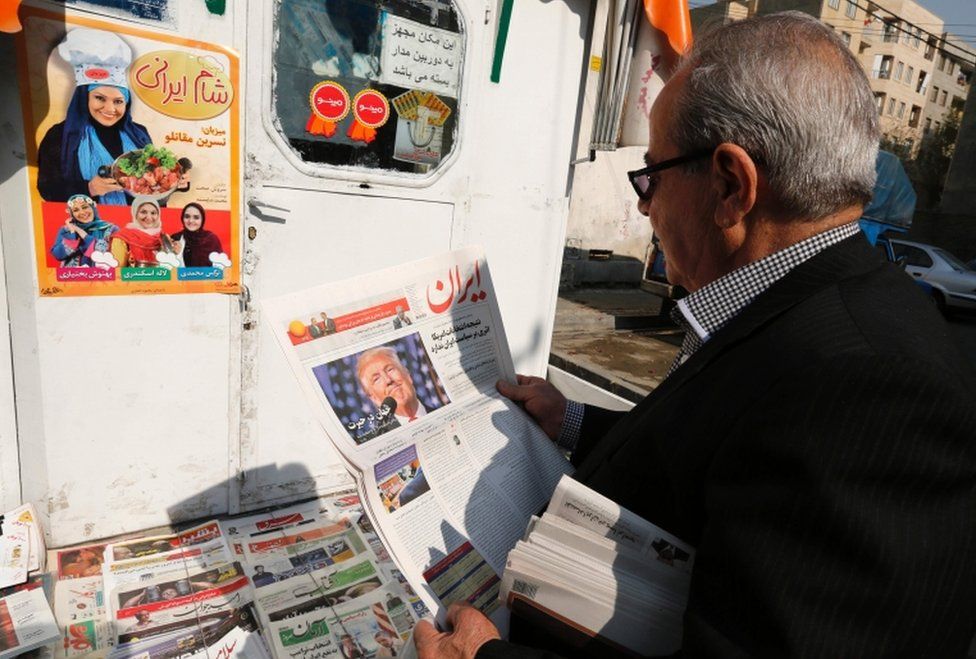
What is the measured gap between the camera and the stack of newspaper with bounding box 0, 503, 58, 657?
1.83m

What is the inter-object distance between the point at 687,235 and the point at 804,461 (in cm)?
48

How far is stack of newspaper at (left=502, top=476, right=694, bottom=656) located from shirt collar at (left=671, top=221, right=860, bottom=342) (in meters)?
Result: 0.33

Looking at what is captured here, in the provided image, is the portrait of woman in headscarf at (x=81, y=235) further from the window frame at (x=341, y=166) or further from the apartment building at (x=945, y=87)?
the apartment building at (x=945, y=87)

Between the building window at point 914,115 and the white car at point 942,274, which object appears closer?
the white car at point 942,274

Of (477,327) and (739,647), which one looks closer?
(739,647)

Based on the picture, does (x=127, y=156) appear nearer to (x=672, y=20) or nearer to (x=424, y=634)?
(x=424, y=634)

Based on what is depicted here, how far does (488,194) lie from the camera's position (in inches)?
115

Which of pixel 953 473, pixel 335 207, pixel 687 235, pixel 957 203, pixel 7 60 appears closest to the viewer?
pixel 953 473

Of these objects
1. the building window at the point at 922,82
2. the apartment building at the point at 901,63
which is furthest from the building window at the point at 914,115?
the building window at the point at 922,82

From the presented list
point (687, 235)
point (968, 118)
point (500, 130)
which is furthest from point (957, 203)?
point (687, 235)

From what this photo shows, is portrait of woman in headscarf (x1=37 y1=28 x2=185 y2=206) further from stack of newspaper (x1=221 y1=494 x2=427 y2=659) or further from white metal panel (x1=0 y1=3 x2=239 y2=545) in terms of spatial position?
stack of newspaper (x1=221 y1=494 x2=427 y2=659)

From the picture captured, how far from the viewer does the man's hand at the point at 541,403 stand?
4.83 feet

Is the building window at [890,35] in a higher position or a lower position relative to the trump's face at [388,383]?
higher

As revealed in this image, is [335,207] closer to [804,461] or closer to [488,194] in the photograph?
[488,194]
